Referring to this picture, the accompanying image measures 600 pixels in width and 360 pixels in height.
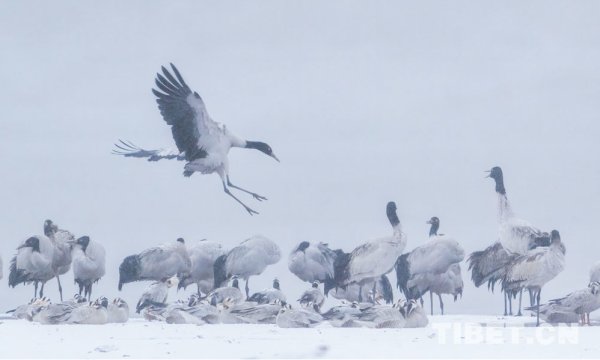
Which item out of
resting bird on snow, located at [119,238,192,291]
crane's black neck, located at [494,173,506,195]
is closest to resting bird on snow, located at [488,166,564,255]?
crane's black neck, located at [494,173,506,195]

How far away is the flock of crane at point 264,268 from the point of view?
1811 centimetres

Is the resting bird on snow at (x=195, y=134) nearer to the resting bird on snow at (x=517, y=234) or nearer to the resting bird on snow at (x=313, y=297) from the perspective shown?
the resting bird on snow at (x=313, y=297)

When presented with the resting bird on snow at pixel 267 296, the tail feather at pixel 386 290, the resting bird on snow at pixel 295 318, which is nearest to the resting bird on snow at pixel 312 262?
the tail feather at pixel 386 290

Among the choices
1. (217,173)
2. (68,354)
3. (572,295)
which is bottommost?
(68,354)

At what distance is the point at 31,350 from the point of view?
13195 millimetres

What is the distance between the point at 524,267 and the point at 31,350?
8756 millimetres

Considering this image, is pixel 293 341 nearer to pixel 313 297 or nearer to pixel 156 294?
pixel 313 297

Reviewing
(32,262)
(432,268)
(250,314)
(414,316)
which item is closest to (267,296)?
(250,314)

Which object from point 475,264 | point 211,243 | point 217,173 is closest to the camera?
point 217,173

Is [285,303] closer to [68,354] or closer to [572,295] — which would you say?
[572,295]

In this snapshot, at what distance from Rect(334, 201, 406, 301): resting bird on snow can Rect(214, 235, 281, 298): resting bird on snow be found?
2783 millimetres

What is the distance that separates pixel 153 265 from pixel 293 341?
395 inches

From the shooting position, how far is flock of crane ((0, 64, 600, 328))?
18.1m

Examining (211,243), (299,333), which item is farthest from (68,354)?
(211,243)
